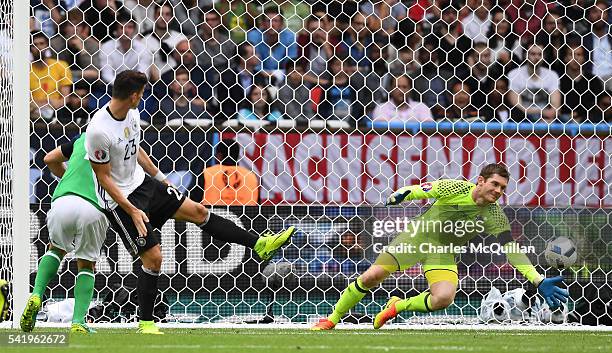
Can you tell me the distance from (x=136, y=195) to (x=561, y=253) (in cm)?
297

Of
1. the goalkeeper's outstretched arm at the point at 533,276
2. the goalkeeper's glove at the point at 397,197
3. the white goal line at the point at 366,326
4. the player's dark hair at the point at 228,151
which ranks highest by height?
the player's dark hair at the point at 228,151

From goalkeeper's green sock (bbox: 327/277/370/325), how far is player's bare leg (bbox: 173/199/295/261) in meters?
0.76

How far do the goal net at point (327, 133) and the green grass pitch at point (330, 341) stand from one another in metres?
0.68

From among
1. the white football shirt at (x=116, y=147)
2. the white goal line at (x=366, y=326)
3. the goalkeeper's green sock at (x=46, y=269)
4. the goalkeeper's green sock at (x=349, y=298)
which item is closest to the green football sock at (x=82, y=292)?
the goalkeeper's green sock at (x=46, y=269)

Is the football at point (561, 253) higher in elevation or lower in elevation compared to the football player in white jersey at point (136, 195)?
lower

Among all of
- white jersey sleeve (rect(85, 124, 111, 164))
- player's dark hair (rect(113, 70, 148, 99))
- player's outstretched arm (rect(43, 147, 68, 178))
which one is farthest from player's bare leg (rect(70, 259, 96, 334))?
player's dark hair (rect(113, 70, 148, 99))

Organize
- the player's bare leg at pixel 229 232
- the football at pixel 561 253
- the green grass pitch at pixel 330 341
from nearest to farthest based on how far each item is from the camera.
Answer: the green grass pitch at pixel 330 341, the player's bare leg at pixel 229 232, the football at pixel 561 253

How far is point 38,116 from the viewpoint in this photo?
8516 mm

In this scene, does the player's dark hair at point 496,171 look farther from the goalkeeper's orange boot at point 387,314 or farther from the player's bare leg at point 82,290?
the player's bare leg at point 82,290

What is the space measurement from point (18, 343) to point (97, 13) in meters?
3.72

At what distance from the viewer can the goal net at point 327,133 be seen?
8312 millimetres

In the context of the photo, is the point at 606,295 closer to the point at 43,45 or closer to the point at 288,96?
the point at 288,96

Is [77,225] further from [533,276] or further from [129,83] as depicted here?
[533,276]

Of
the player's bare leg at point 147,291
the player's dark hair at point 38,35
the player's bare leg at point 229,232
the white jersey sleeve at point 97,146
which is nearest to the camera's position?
the white jersey sleeve at point 97,146
